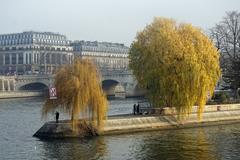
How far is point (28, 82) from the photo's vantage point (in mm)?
132000

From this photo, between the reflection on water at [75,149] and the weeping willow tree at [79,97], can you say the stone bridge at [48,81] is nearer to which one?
the weeping willow tree at [79,97]

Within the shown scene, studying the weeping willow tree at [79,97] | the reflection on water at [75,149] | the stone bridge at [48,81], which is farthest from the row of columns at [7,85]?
the reflection on water at [75,149]

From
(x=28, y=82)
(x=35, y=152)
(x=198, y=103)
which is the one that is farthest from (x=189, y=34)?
(x=28, y=82)

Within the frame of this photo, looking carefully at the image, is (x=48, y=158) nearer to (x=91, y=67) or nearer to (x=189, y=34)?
(x=91, y=67)

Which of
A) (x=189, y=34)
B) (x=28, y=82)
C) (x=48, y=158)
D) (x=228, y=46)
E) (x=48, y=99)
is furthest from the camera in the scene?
(x=28, y=82)

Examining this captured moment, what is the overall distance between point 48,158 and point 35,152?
7.62 feet

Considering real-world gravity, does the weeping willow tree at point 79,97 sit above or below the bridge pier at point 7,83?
below

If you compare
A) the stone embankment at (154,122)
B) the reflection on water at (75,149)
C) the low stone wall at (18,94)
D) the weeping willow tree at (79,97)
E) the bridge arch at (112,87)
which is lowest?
the reflection on water at (75,149)

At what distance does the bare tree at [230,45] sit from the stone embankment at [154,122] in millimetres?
12153

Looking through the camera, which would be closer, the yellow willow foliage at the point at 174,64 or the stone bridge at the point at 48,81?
the yellow willow foliage at the point at 174,64

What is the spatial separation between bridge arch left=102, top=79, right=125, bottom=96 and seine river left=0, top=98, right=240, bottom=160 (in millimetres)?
87540

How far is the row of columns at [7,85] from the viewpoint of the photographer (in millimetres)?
128750

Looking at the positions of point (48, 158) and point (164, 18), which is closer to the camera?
point (48, 158)

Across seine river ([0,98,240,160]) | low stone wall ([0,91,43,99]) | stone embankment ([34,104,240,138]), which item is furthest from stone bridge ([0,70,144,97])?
seine river ([0,98,240,160])
